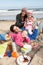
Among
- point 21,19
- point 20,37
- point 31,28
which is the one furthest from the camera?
point 21,19

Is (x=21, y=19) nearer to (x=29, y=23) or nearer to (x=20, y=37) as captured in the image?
(x=29, y=23)

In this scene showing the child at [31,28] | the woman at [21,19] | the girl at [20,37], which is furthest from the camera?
the woman at [21,19]

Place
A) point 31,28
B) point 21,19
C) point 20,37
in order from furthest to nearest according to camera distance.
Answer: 1. point 21,19
2. point 31,28
3. point 20,37

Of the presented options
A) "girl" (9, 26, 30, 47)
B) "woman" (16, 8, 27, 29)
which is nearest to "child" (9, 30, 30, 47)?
"girl" (9, 26, 30, 47)

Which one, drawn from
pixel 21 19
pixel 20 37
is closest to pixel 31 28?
pixel 21 19

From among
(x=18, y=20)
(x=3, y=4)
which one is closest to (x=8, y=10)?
(x=3, y=4)

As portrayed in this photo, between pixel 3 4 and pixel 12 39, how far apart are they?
569cm

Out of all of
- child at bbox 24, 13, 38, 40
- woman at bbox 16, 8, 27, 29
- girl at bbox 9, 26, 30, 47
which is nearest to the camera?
girl at bbox 9, 26, 30, 47

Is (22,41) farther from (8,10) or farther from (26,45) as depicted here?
(8,10)

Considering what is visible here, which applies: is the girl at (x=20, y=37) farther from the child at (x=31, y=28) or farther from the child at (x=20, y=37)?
the child at (x=31, y=28)

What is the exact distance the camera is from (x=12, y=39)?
15.8ft

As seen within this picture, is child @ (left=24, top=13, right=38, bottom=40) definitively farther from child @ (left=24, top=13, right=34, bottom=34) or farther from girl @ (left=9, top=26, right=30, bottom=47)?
girl @ (left=9, top=26, right=30, bottom=47)

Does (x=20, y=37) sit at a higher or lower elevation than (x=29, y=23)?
lower

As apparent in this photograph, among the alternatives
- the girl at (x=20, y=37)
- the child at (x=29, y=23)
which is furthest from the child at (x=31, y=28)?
the girl at (x=20, y=37)
